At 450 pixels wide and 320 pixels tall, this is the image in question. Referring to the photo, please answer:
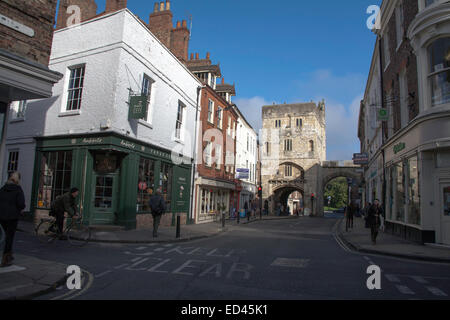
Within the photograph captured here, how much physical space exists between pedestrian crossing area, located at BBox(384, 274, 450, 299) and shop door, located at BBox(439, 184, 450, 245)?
545cm

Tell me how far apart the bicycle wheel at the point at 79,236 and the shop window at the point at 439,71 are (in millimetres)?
12856

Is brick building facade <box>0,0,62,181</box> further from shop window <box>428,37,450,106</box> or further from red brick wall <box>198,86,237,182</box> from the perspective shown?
red brick wall <box>198,86,237,182</box>

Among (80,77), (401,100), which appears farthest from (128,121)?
(401,100)

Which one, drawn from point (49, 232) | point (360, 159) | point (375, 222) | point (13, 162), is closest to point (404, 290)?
point (375, 222)

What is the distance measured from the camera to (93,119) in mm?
12953

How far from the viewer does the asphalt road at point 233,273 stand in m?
5.00

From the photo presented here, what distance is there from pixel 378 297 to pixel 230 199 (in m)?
23.7

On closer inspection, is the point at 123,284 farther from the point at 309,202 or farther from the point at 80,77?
the point at 309,202

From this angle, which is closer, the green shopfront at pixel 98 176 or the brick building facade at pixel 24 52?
the brick building facade at pixel 24 52

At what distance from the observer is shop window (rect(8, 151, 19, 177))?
15.0m

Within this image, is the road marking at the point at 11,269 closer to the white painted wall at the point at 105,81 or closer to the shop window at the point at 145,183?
the white painted wall at the point at 105,81

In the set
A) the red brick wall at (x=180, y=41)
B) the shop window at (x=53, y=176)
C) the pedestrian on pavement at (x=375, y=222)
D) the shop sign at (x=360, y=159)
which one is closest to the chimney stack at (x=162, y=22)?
the red brick wall at (x=180, y=41)

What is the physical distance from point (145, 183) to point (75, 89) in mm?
5138

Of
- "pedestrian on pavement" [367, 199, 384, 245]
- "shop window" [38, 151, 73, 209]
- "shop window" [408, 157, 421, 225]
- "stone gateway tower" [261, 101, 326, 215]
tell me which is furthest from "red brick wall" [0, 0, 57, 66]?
"stone gateway tower" [261, 101, 326, 215]
